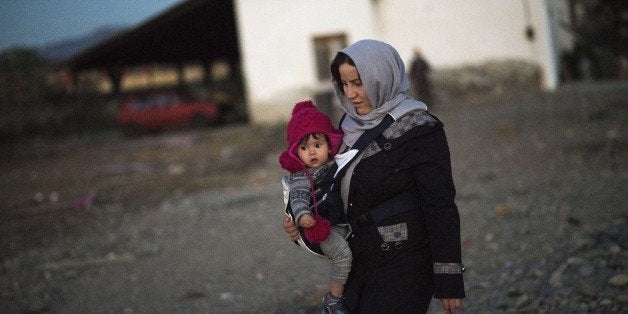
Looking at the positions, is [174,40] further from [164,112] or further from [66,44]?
[66,44]

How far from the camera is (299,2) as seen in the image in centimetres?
1523

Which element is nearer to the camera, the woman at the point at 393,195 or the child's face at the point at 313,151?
the woman at the point at 393,195

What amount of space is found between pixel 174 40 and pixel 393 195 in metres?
17.9

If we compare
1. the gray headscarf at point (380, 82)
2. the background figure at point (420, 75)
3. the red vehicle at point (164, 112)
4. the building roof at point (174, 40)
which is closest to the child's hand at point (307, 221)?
the gray headscarf at point (380, 82)

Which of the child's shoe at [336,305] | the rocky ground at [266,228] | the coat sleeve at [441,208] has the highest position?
the coat sleeve at [441,208]

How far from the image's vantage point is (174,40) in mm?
18641

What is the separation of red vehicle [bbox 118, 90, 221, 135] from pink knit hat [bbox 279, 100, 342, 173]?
15.0m

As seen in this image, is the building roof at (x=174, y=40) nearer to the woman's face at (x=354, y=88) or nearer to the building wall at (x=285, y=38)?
the building wall at (x=285, y=38)

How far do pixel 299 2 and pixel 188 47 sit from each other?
6.83 m

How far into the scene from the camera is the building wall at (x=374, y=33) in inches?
584

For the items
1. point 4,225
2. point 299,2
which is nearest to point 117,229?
point 4,225

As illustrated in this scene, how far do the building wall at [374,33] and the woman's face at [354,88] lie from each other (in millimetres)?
13383

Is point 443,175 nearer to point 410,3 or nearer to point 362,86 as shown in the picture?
point 362,86

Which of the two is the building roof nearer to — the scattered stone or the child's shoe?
the scattered stone
